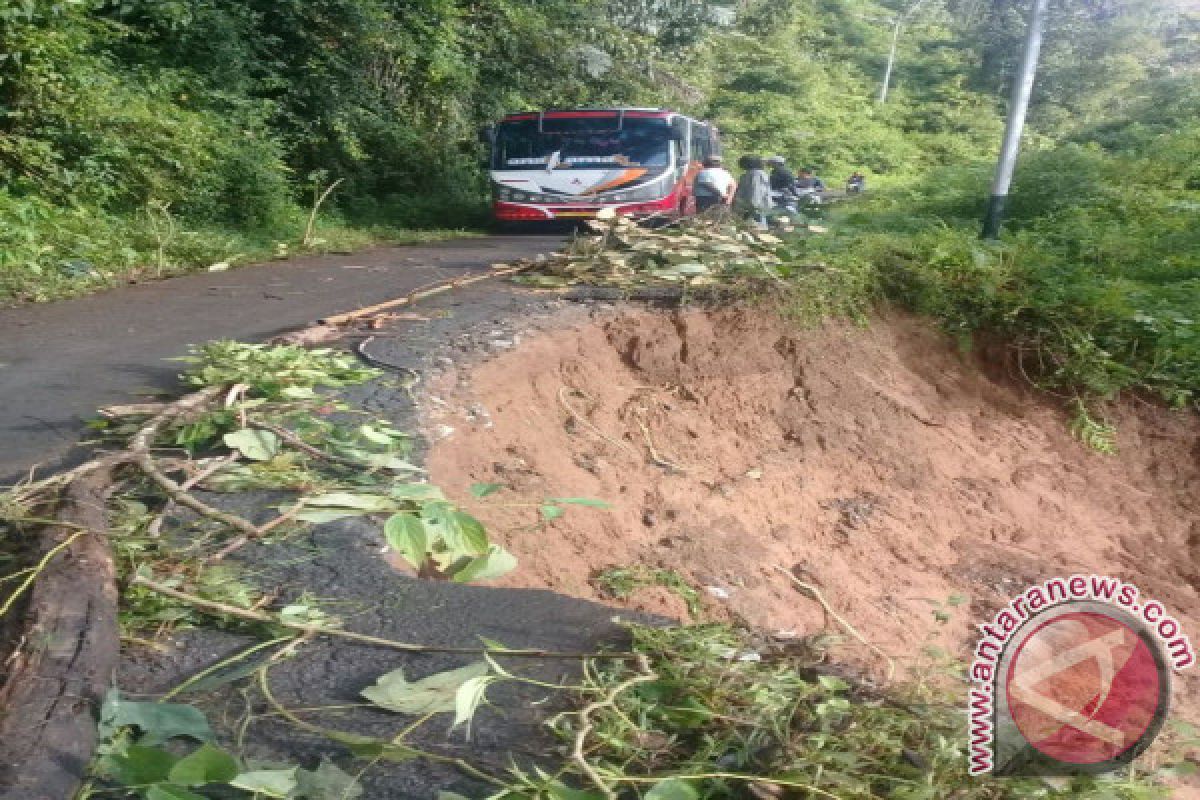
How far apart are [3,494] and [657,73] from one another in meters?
21.9

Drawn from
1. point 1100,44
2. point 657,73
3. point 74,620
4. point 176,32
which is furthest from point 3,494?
point 1100,44

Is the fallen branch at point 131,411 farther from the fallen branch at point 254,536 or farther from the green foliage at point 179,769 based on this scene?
the green foliage at point 179,769

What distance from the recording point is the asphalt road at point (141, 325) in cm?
434

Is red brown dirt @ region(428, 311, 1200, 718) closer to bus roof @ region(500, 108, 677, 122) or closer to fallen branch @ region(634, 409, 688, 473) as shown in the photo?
fallen branch @ region(634, 409, 688, 473)

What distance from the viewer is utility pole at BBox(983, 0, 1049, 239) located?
935 centimetres

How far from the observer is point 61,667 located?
2.12 metres

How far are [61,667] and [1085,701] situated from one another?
97.6 inches

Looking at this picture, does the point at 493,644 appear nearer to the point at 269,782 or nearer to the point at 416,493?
the point at 269,782

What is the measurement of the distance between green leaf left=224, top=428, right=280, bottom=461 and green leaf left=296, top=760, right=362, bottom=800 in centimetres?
192

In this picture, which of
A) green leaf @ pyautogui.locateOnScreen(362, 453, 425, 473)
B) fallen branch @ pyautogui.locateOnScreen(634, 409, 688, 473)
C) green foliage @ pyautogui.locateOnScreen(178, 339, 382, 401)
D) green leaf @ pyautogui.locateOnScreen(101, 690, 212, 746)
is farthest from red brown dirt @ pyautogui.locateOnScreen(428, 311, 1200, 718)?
green leaf @ pyautogui.locateOnScreen(101, 690, 212, 746)

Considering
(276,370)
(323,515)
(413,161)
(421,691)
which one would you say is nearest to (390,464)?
(323,515)

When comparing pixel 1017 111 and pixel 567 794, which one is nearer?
pixel 567 794

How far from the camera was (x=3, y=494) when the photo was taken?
3029 millimetres

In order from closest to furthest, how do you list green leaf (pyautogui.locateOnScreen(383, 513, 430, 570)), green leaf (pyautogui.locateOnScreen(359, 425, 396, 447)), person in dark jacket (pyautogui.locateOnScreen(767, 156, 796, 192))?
1. green leaf (pyautogui.locateOnScreen(383, 513, 430, 570))
2. green leaf (pyautogui.locateOnScreen(359, 425, 396, 447))
3. person in dark jacket (pyautogui.locateOnScreen(767, 156, 796, 192))
